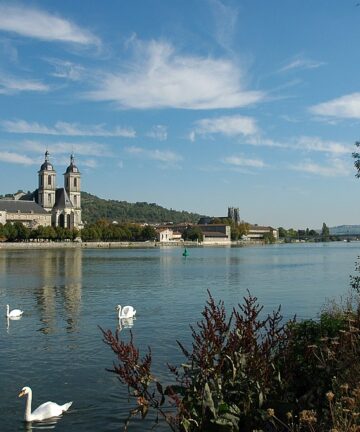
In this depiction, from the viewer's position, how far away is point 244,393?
7.63m

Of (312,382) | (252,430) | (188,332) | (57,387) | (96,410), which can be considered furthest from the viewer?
(188,332)

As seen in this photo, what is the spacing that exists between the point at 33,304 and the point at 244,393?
2371cm

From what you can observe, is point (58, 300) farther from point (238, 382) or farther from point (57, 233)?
point (57, 233)

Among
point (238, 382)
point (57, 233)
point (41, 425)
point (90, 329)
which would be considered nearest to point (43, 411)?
point (41, 425)

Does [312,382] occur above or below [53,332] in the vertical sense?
above

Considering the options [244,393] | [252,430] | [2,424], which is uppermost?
[244,393]

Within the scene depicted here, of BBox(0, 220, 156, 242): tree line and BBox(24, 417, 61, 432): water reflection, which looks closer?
BBox(24, 417, 61, 432): water reflection

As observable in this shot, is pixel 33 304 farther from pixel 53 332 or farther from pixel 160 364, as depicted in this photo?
pixel 160 364

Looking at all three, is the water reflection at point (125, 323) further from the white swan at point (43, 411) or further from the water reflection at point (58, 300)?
the white swan at point (43, 411)

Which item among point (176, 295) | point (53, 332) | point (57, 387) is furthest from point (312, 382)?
point (176, 295)

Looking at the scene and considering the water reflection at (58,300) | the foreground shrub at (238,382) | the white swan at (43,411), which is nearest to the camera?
the foreground shrub at (238,382)

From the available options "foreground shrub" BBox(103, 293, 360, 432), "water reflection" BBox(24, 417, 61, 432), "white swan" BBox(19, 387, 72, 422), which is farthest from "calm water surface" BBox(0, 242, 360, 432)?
"foreground shrub" BBox(103, 293, 360, 432)

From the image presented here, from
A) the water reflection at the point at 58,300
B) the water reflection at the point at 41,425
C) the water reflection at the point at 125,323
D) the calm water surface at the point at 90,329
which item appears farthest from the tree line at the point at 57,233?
the water reflection at the point at 41,425

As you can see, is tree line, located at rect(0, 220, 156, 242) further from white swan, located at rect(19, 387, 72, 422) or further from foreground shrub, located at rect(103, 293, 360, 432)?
foreground shrub, located at rect(103, 293, 360, 432)
